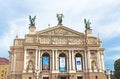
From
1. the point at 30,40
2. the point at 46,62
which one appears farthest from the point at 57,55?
the point at 30,40

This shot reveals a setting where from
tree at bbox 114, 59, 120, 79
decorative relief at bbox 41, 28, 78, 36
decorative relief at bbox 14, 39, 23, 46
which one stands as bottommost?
tree at bbox 114, 59, 120, 79

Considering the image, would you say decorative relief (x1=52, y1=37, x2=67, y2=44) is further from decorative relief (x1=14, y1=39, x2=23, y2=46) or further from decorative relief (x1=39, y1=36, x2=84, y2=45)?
decorative relief (x1=14, y1=39, x2=23, y2=46)

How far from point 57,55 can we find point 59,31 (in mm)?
4696

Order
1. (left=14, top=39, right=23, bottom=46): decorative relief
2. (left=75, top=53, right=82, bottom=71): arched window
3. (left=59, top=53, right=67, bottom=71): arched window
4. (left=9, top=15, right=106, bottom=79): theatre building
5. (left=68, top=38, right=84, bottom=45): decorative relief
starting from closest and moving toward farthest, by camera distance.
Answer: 1. (left=9, top=15, right=106, bottom=79): theatre building
2. (left=59, top=53, right=67, bottom=71): arched window
3. (left=75, top=53, right=82, bottom=71): arched window
4. (left=14, top=39, right=23, bottom=46): decorative relief
5. (left=68, top=38, right=84, bottom=45): decorative relief

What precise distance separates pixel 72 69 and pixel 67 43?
4848 mm

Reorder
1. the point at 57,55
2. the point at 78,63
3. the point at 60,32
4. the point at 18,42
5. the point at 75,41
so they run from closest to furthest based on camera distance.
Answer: the point at 57,55 → the point at 78,63 → the point at 18,42 → the point at 75,41 → the point at 60,32

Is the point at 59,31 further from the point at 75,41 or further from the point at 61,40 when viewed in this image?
the point at 75,41

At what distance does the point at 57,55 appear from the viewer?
38.3m

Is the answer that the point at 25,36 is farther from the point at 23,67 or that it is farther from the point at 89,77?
the point at 89,77

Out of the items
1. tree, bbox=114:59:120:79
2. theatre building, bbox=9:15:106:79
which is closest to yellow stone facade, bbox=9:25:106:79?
theatre building, bbox=9:15:106:79

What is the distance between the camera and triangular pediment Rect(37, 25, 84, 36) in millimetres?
39344

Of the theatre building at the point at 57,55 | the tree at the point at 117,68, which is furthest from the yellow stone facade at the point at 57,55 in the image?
the tree at the point at 117,68

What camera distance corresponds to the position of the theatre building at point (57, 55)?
122ft

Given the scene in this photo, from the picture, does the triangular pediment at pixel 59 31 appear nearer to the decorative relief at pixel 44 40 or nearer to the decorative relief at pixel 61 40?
the decorative relief at pixel 61 40
